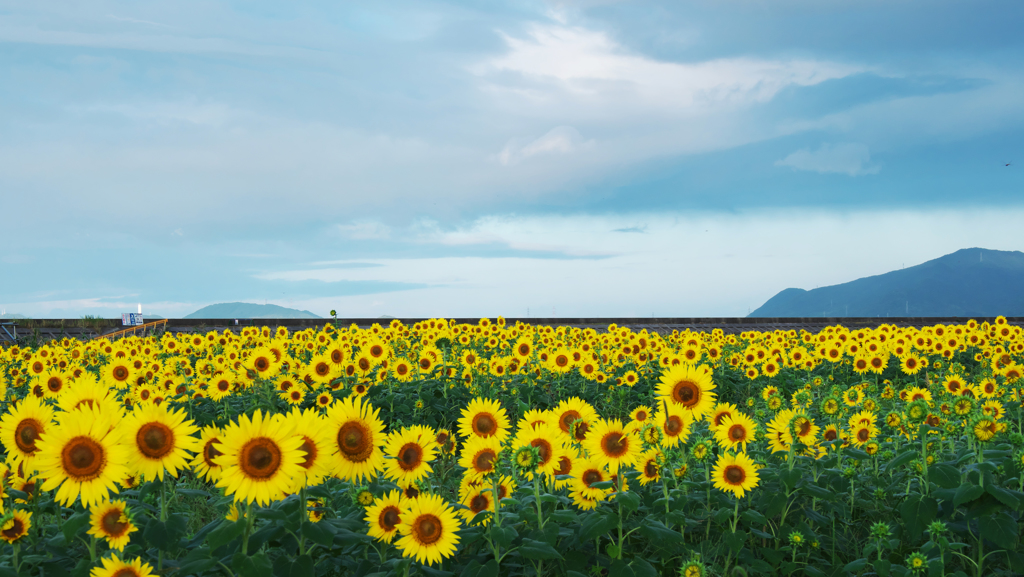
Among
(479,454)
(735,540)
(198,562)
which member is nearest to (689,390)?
(735,540)

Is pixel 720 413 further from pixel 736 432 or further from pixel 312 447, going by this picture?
pixel 312 447

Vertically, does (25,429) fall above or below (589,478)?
above

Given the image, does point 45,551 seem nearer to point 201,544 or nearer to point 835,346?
point 201,544

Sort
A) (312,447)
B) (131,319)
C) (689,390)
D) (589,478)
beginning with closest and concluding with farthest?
(312,447) → (589,478) → (689,390) → (131,319)

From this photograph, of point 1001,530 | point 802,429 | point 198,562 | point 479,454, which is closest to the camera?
point 198,562

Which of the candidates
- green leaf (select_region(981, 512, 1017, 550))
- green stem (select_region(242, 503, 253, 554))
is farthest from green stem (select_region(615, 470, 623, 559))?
green leaf (select_region(981, 512, 1017, 550))

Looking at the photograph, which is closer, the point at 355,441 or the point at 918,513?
the point at 355,441

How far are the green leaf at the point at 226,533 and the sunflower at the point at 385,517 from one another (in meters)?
0.62

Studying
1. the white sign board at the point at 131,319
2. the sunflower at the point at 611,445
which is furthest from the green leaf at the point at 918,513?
the white sign board at the point at 131,319

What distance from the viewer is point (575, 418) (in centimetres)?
385

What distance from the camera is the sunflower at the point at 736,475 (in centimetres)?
390

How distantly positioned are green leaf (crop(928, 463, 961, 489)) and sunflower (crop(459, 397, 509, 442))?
114 inches

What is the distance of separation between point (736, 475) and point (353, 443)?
2479 mm

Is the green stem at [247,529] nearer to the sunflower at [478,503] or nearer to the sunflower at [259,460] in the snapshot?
the sunflower at [259,460]
